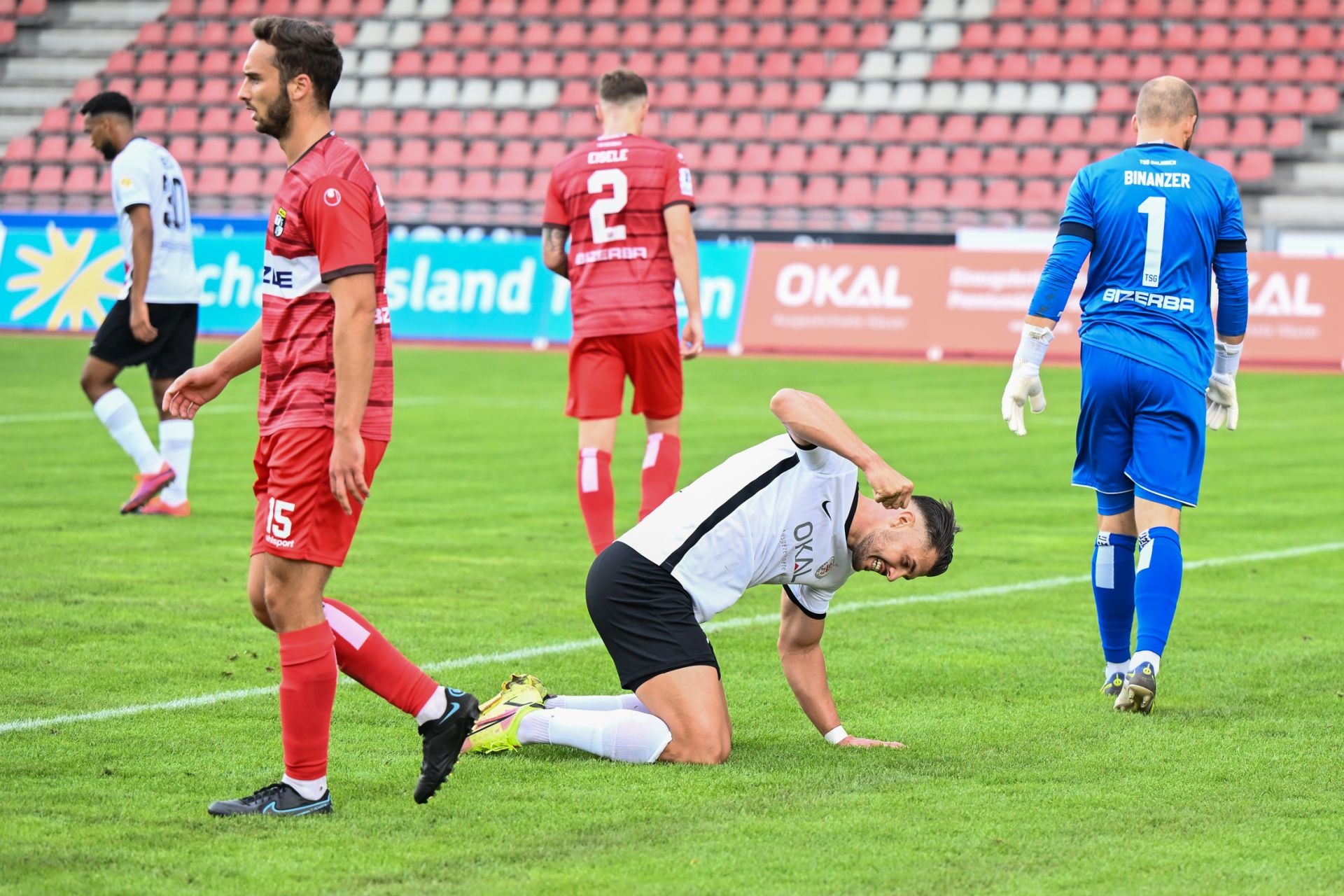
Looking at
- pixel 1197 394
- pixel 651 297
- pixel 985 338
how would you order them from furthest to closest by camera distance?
pixel 985 338
pixel 651 297
pixel 1197 394

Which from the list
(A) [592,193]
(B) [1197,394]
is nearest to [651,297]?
(A) [592,193]

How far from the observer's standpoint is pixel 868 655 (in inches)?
274

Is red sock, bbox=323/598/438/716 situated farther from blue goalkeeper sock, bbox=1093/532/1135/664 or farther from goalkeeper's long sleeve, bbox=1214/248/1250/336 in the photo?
goalkeeper's long sleeve, bbox=1214/248/1250/336

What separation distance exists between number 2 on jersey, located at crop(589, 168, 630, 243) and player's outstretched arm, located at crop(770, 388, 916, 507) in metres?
3.64

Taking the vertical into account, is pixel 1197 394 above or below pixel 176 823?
above

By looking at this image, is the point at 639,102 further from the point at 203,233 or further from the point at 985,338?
the point at 203,233

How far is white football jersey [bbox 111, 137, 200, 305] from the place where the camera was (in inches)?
420

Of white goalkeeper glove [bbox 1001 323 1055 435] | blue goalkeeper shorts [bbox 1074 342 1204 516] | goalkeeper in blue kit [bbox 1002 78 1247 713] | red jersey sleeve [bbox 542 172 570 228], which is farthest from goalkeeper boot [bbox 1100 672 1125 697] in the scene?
red jersey sleeve [bbox 542 172 570 228]

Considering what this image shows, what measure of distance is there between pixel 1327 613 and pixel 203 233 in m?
19.0

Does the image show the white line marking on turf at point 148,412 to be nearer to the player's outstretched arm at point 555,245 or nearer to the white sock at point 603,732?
the player's outstretched arm at point 555,245

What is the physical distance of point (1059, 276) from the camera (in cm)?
622

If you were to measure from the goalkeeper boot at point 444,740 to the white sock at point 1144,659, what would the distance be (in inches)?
92.7

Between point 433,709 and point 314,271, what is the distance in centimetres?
116

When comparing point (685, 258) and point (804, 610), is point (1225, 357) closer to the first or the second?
point (804, 610)
